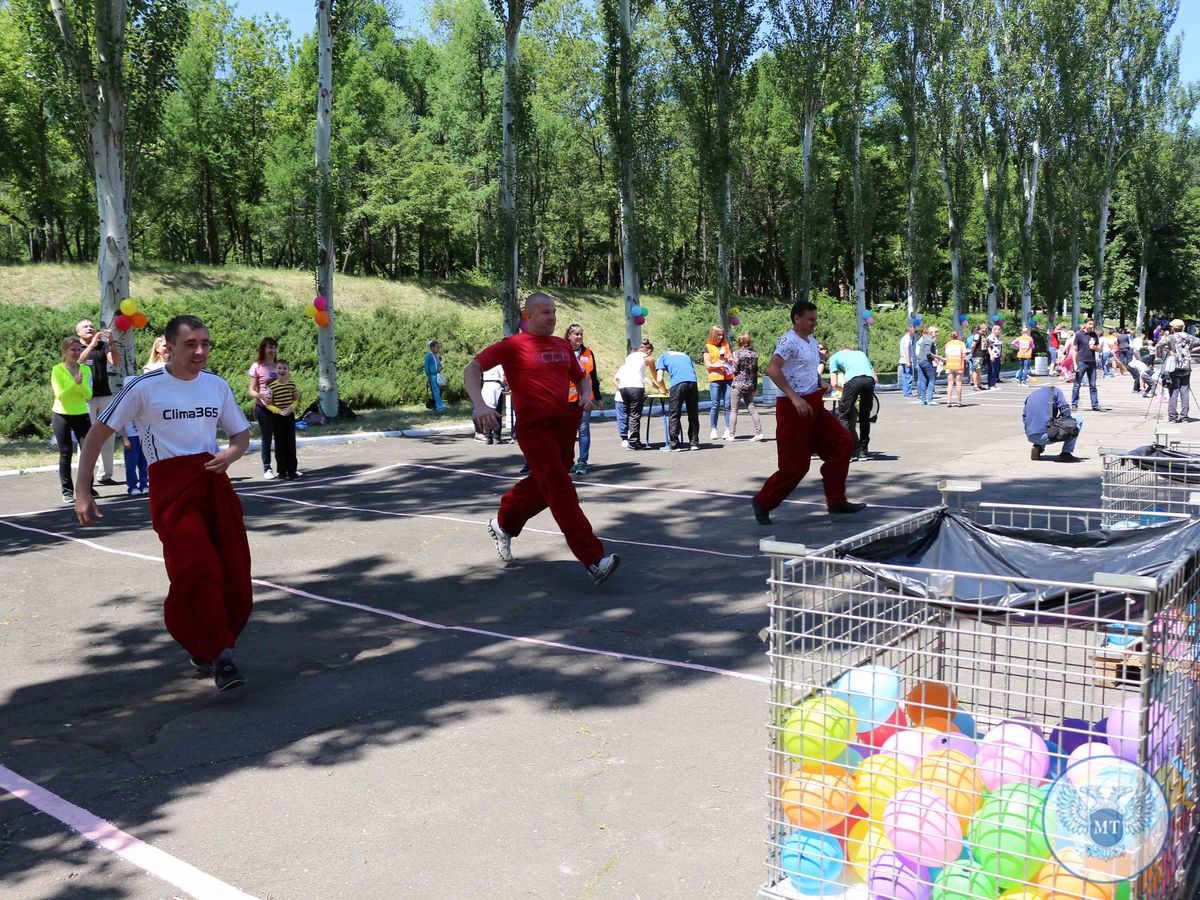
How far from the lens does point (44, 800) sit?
4.30 meters

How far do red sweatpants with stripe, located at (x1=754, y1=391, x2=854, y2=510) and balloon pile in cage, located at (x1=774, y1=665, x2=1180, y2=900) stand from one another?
257 inches

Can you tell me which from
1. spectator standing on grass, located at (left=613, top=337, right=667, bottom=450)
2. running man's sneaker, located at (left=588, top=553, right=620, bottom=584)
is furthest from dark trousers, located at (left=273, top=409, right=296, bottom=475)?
running man's sneaker, located at (left=588, top=553, right=620, bottom=584)

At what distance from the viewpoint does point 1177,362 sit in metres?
19.4

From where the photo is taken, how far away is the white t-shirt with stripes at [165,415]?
5.54 metres

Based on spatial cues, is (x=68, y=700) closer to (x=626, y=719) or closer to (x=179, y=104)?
(x=626, y=719)

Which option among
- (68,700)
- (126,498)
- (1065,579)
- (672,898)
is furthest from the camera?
(126,498)

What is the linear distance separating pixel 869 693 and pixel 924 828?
396 mm

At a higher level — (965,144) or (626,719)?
(965,144)

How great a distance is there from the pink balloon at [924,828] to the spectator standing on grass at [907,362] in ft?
86.2

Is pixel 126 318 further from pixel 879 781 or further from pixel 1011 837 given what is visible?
pixel 1011 837

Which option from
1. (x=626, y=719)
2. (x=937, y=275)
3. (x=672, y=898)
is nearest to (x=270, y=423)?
(x=626, y=719)

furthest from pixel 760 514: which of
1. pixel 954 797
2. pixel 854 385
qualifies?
pixel 954 797

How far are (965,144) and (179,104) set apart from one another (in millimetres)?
33580

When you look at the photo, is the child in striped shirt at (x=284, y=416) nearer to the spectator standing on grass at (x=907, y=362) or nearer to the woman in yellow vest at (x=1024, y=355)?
the spectator standing on grass at (x=907, y=362)
